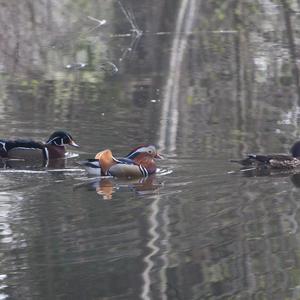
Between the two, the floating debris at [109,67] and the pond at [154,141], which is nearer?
the pond at [154,141]

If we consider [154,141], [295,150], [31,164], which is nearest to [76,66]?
[154,141]

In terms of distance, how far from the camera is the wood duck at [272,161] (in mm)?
11570

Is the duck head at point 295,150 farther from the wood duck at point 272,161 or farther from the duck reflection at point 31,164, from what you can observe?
the duck reflection at point 31,164

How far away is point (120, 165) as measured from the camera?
11.3 metres

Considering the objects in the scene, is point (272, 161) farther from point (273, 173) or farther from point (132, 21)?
point (132, 21)

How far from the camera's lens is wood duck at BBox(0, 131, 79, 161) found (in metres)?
12.4

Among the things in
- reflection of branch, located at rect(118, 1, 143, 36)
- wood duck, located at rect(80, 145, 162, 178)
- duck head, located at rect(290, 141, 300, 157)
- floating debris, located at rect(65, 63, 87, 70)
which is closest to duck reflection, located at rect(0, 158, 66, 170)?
wood duck, located at rect(80, 145, 162, 178)

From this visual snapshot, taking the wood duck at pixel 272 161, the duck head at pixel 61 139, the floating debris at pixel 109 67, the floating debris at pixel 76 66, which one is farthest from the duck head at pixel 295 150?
the floating debris at pixel 76 66

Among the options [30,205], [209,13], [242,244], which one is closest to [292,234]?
[242,244]

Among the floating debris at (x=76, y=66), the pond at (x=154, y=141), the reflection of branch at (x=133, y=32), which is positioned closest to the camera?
the pond at (x=154, y=141)

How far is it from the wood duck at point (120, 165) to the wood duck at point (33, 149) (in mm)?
1134

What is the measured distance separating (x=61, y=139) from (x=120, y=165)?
4.73 ft

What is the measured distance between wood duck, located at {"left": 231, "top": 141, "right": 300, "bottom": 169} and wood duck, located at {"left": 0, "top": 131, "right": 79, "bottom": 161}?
2.02 metres

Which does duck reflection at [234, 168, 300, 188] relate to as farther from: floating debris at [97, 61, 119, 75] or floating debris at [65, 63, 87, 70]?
floating debris at [65, 63, 87, 70]
